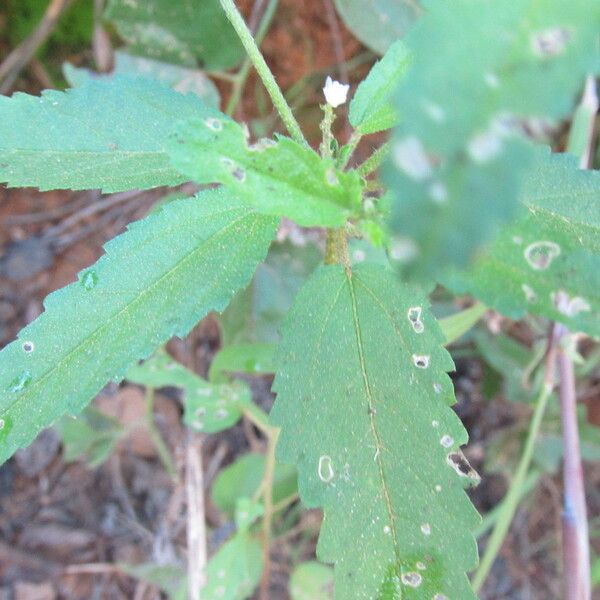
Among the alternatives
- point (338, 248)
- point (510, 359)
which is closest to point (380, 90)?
point (338, 248)

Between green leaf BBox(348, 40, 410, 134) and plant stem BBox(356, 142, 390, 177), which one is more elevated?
green leaf BBox(348, 40, 410, 134)

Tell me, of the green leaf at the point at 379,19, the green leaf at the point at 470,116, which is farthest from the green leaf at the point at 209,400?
the green leaf at the point at 470,116

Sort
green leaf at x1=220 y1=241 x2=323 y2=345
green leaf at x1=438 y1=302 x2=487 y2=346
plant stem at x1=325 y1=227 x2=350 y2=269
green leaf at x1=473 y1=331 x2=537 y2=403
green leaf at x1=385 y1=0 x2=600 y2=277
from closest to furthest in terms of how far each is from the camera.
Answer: green leaf at x1=385 y1=0 x2=600 y2=277 < plant stem at x1=325 y1=227 x2=350 y2=269 < green leaf at x1=438 y1=302 x2=487 y2=346 < green leaf at x1=220 y1=241 x2=323 y2=345 < green leaf at x1=473 y1=331 x2=537 y2=403

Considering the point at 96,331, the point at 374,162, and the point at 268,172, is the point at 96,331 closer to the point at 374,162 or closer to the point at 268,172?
the point at 268,172

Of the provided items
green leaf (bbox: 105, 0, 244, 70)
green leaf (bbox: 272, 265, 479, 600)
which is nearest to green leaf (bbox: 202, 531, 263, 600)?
green leaf (bbox: 272, 265, 479, 600)

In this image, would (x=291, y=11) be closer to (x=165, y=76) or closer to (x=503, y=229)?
(x=165, y=76)

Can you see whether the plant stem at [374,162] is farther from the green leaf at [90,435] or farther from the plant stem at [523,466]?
the green leaf at [90,435]

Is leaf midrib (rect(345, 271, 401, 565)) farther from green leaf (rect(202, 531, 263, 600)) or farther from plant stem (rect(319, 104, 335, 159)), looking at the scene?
green leaf (rect(202, 531, 263, 600))

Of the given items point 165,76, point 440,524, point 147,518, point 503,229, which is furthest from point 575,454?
point 165,76

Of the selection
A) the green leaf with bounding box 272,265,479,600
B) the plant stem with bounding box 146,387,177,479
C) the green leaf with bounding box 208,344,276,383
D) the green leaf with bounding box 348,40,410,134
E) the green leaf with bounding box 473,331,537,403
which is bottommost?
the green leaf with bounding box 473,331,537,403
